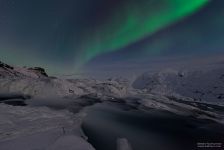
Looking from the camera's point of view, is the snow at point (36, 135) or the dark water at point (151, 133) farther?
the dark water at point (151, 133)

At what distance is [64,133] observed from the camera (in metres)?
13.3

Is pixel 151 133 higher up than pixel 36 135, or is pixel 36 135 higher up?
pixel 36 135

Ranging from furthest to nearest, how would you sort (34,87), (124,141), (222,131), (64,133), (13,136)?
(34,87) → (222,131) → (124,141) → (64,133) → (13,136)

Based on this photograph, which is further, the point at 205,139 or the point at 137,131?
the point at 137,131

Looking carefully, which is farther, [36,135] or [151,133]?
[151,133]

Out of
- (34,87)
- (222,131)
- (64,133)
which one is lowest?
(222,131)

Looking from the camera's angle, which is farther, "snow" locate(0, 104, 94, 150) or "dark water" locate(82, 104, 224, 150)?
"dark water" locate(82, 104, 224, 150)

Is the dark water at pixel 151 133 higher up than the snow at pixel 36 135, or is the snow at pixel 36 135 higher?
the snow at pixel 36 135

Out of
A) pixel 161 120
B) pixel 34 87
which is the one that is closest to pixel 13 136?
pixel 161 120

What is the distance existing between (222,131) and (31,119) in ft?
63.0

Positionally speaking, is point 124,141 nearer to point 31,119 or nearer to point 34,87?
point 31,119

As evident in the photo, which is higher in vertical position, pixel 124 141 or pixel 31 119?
pixel 31 119

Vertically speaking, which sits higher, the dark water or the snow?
the snow

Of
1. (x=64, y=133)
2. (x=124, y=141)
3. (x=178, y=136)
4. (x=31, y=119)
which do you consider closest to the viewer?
(x=64, y=133)
